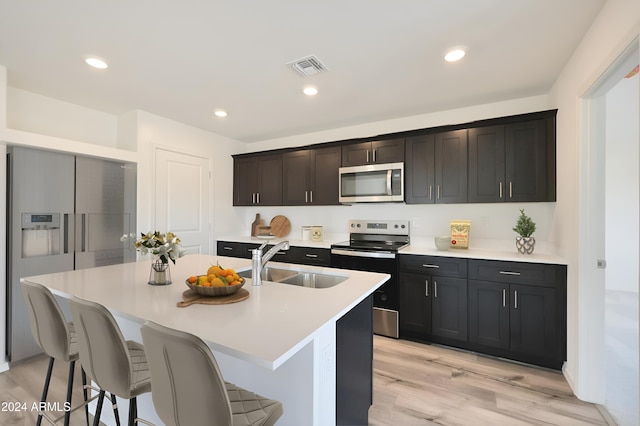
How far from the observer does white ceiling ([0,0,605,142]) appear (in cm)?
172

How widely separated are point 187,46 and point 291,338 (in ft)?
6.96

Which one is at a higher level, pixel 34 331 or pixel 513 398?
pixel 34 331

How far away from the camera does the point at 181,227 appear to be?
12.7ft

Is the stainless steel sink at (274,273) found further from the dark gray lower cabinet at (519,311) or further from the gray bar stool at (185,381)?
the dark gray lower cabinet at (519,311)

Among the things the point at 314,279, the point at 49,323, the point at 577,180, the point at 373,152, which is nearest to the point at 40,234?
the point at 49,323

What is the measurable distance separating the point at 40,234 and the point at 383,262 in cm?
324

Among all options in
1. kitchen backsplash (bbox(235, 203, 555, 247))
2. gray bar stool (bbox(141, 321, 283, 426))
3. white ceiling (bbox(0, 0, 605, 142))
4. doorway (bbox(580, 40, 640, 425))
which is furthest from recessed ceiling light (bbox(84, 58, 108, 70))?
doorway (bbox(580, 40, 640, 425))

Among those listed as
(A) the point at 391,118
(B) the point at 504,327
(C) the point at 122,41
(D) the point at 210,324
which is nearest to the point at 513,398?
(B) the point at 504,327

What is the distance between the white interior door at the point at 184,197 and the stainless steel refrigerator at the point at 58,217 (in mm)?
335

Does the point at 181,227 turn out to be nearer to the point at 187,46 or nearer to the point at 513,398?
the point at 187,46

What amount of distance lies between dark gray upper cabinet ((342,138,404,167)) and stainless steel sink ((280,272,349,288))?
187 centimetres

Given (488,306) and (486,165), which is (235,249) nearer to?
(488,306)

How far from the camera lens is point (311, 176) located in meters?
3.96

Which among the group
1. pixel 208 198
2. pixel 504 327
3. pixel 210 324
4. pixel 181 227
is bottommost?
pixel 504 327
